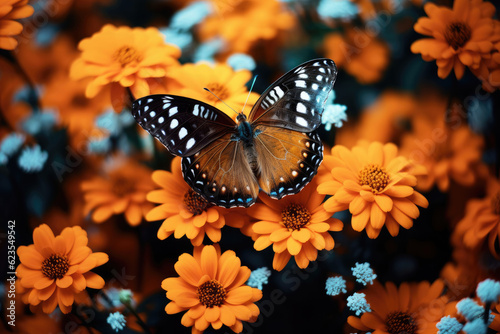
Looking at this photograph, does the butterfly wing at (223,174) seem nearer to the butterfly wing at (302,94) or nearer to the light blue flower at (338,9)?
the butterfly wing at (302,94)

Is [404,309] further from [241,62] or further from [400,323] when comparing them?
[241,62]

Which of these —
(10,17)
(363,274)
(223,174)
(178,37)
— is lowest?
(363,274)

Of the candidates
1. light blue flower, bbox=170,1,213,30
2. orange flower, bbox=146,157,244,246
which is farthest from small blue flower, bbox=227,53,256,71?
orange flower, bbox=146,157,244,246

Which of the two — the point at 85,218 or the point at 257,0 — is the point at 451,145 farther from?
the point at 85,218

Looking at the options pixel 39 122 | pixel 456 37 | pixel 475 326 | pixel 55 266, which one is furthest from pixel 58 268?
pixel 456 37

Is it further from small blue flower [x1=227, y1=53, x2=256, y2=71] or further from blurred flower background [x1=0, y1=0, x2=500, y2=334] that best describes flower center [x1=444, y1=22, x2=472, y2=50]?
small blue flower [x1=227, y1=53, x2=256, y2=71]

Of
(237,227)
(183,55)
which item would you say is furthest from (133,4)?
(237,227)

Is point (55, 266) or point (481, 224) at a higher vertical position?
point (55, 266)
